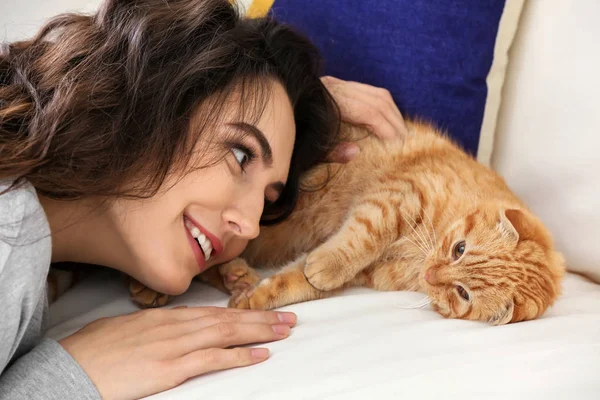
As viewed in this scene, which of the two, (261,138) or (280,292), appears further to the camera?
(280,292)

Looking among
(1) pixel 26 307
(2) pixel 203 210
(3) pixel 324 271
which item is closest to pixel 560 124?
(3) pixel 324 271

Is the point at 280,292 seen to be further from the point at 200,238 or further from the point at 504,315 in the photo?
the point at 504,315

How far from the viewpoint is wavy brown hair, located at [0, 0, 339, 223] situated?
1.11 m

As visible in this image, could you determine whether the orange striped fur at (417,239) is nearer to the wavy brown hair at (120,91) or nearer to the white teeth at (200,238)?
the white teeth at (200,238)

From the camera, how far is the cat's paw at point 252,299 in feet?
4.32

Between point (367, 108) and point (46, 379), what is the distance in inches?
40.5

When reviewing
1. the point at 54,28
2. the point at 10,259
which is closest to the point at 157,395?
the point at 10,259

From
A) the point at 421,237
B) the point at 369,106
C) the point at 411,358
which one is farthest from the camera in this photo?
the point at 369,106

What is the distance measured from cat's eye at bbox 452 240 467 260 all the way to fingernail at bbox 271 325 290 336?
1.47 feet

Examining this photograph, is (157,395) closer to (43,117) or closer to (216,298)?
(216,298)

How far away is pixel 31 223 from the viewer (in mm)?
1001

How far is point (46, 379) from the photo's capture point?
0.99 metres

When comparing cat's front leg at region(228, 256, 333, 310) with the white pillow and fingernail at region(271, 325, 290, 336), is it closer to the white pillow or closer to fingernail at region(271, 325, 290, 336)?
fingernail at region(271, 325, 290, 336)

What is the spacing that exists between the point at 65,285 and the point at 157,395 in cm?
58
